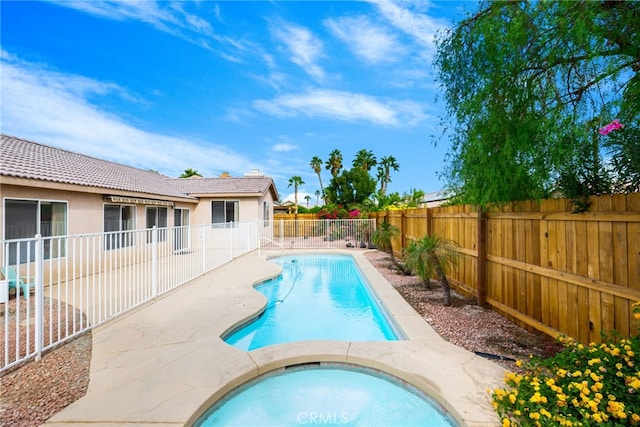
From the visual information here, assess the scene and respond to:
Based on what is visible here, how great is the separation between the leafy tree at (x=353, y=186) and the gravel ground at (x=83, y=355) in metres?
24.3

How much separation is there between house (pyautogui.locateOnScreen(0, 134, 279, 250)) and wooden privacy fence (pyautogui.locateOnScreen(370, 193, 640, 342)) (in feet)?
27.0

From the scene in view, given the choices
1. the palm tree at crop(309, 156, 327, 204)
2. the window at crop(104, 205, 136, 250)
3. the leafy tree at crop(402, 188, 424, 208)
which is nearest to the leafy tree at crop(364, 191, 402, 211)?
the leafy tree at crop(402, 188, 424, 208)

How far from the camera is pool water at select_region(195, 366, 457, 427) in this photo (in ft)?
9.53

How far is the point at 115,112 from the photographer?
18.9m

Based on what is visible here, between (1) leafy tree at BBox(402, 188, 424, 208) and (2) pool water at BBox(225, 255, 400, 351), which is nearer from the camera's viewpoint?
(2) pool water at BBox(225, 255, 400, 351)

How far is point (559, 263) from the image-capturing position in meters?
3.93

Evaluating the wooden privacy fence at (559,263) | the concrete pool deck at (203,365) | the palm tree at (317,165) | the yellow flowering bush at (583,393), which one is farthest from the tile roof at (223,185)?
the palm tree at (317,165)

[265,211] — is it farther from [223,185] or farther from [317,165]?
[317,165]

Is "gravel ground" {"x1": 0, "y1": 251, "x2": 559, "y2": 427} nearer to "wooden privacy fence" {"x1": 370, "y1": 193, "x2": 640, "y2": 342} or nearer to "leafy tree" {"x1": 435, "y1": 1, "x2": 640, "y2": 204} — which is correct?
"wooden privacy fence" {"x1": 370, "y1": 193, "x2": 640, "y2": 342}

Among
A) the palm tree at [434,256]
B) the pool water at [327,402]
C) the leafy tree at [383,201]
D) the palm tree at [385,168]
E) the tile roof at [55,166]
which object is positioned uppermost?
the palm tree at [385,168]

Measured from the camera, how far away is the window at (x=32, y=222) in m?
6.97

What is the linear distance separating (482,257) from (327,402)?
4.21m

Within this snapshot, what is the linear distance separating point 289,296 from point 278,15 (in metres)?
8.75

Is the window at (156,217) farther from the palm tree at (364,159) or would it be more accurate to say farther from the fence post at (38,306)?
the palm tree at (364,159)
